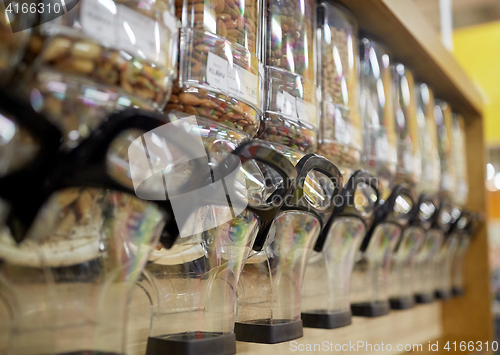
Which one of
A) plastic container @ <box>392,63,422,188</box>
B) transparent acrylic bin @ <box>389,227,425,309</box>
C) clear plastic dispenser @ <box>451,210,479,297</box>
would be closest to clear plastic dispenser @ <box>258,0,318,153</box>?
plastic container @ <box>392,63,422,188</box>

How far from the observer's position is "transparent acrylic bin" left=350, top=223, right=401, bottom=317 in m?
1.00

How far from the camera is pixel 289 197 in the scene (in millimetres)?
604

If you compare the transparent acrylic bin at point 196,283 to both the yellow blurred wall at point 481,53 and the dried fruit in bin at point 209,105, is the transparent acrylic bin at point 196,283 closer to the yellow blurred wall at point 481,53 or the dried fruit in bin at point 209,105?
the dried fruit in bin at point 209,105

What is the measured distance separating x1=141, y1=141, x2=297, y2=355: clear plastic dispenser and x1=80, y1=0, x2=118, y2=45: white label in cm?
16

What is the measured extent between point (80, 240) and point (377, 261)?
0.80 meters

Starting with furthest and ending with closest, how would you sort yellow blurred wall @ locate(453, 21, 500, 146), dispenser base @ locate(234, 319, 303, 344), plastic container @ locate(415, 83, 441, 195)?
yellow blurred wall @ locate(453, 21, 500, 146) → plastic container @ locate(415, 83, 441, 195) → dispenser base @ locate(234, 319, 303, 344)

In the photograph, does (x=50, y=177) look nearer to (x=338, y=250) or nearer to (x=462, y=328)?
(x=338, y=250)

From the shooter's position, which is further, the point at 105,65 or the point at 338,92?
the point at 338,92

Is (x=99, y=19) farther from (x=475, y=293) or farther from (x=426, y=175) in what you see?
(x=475, y=293)

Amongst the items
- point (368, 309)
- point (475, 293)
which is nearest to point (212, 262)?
point (368, 309)

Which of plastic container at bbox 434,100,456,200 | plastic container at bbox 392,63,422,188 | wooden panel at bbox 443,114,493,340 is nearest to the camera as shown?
plastic container at bbox 392,63,422,188

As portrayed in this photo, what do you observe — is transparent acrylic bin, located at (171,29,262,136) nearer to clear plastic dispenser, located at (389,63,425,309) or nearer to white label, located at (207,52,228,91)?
white label, located at (207,52,228,91)

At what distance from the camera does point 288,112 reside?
69cm

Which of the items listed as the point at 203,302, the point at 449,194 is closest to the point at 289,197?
the point at 203,302
